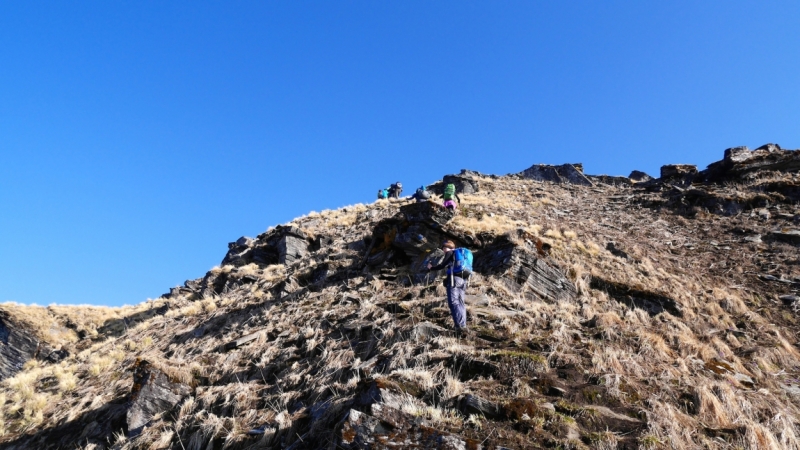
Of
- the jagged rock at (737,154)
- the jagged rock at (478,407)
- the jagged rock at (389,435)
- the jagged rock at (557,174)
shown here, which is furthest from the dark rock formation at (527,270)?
Result: the jagged rock at (557,174)

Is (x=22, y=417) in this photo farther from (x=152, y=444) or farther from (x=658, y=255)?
(x=658, y=255)

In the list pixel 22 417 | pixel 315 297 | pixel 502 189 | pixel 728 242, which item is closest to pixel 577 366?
pixel 315 297

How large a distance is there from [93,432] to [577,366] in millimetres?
10021

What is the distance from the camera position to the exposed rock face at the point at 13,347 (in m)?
21.7

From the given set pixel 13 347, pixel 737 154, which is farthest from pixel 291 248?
pixel 737 154

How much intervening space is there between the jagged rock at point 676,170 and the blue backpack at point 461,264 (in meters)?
33.2

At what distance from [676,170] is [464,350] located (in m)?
36.5

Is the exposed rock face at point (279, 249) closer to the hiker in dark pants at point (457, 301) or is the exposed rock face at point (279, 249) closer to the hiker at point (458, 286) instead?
the hiker at point (458, 286)

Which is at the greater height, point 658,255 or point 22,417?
point 658,255

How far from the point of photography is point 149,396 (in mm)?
9875

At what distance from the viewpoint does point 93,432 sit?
10.1m

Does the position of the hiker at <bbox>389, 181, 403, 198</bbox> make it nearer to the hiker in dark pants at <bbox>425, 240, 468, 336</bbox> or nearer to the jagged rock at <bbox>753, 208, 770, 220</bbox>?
the jagged rock at <bbox>753, 208, 770, 220</bbox>

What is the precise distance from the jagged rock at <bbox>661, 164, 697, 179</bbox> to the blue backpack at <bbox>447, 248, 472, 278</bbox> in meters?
33.2

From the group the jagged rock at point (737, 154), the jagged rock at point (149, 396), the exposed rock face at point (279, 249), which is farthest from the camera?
the jagged rock at point (737, 154)
